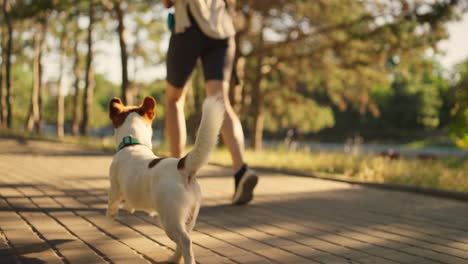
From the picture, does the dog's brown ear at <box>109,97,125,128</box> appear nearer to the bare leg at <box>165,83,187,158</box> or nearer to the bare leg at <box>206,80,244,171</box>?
the bare leg at <box>165,83,187,158</box>

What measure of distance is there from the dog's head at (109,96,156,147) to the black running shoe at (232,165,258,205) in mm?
1504

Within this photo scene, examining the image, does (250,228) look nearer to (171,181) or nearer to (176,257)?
(176,257)

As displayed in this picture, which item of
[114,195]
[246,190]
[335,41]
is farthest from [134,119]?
[335,41]

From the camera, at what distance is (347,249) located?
3643 millimetres

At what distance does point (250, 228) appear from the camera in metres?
4.22

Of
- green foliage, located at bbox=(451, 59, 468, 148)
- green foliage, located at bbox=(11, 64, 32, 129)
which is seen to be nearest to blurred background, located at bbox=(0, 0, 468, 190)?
green foliage, located at bbox=(451, 59, 468, 148)

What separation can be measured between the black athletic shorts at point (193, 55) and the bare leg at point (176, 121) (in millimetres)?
73

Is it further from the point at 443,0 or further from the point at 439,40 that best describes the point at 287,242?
the point at 439,40

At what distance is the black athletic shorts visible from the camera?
510 centimetres

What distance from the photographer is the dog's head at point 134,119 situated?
149 inches

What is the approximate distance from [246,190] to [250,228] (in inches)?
40.5

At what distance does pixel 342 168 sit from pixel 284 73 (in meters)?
12.0

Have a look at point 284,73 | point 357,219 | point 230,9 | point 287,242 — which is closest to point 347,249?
point 287,242

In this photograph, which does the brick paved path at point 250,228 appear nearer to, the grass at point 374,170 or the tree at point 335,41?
the grass at point 374,170
